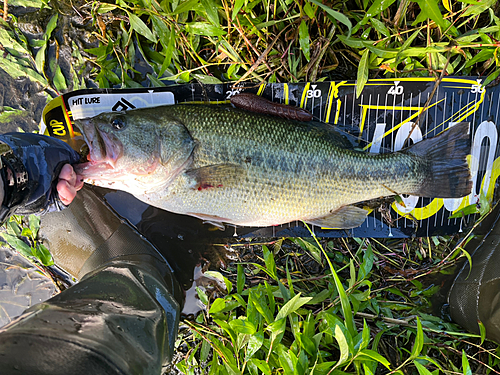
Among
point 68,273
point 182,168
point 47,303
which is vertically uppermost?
point 182,168

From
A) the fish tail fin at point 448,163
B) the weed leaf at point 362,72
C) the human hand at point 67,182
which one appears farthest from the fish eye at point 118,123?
the fish tail fin at point 448,163

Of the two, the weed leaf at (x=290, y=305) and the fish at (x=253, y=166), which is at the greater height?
the fish at (x=253, y=166)

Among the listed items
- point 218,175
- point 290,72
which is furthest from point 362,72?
point 218,175

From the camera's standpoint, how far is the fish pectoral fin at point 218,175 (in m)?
1.93

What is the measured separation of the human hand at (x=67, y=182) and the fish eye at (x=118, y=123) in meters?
0.41

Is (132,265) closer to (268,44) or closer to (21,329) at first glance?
(21,329)

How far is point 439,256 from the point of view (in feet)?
7.70

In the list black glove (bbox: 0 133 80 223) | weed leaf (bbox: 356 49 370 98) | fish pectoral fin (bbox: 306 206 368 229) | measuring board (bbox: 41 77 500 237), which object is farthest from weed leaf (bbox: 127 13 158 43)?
fish pectoral fin (bbox: 306 206 368 229)

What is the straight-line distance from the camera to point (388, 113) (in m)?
2.23

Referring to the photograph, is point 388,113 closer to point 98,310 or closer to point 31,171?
point 98,310

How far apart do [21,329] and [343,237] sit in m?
2.07

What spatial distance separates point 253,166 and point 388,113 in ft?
3.83

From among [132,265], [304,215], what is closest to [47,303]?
[132,265]

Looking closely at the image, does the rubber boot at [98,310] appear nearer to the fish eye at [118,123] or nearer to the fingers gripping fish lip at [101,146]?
the fingers gripping fish lip at [101,146]
